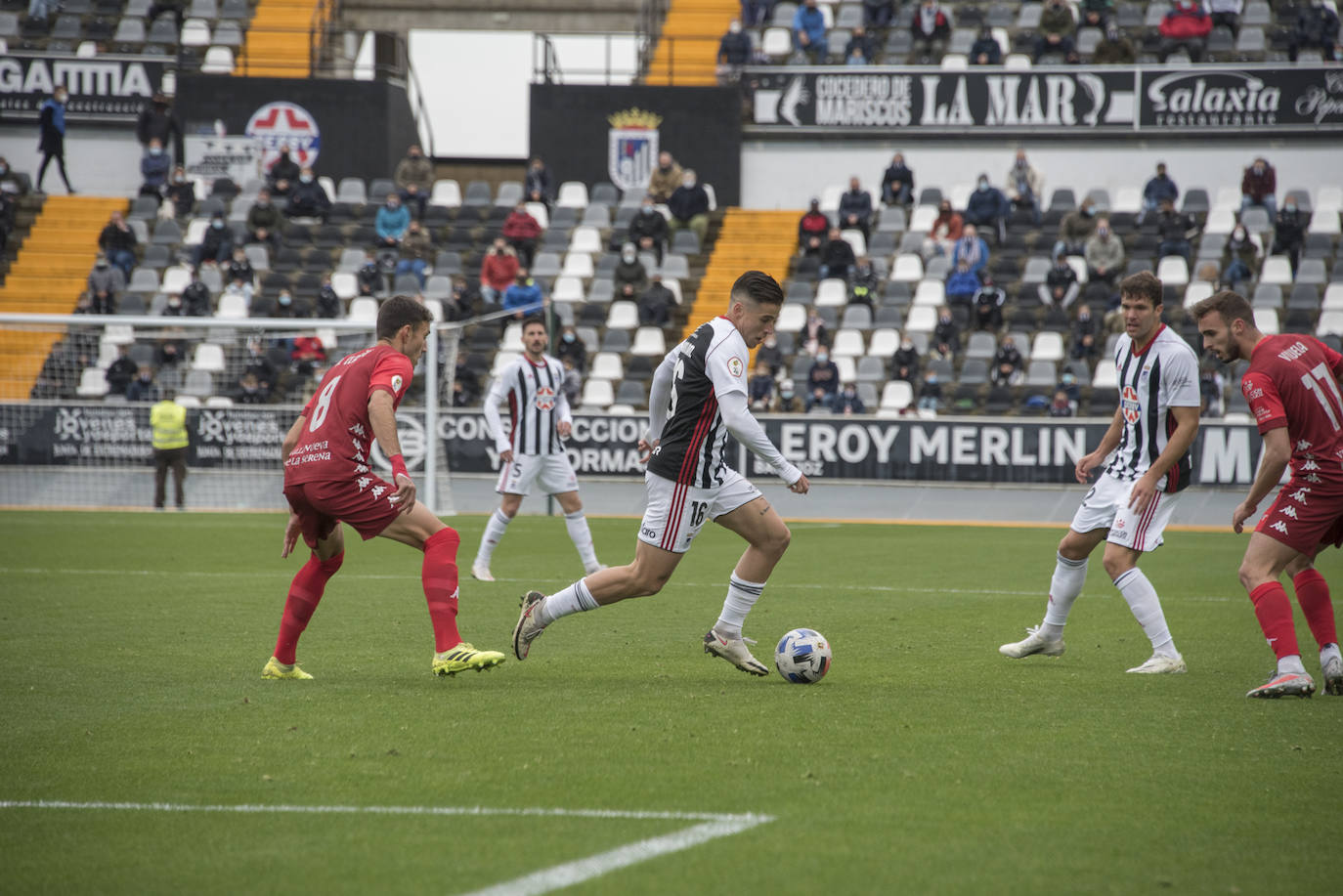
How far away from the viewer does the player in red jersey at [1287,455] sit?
22.9 ft

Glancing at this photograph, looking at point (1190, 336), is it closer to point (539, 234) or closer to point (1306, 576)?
point (539, 234)

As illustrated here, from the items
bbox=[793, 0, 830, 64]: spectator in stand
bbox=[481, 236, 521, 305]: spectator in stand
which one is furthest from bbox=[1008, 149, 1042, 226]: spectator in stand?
bbox=[481, 236, 521, 305]: spectator in stand

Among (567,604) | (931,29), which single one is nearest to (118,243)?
(931,29)

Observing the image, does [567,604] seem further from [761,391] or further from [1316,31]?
[1316,31]

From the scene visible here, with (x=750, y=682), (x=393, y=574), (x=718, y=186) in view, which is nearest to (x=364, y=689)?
(x=750, y=682)

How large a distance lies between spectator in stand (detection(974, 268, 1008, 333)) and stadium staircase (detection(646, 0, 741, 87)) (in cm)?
894

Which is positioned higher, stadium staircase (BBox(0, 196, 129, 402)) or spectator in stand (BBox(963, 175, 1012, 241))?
spectator in stand (BBox(963, 175, 1012, 241))

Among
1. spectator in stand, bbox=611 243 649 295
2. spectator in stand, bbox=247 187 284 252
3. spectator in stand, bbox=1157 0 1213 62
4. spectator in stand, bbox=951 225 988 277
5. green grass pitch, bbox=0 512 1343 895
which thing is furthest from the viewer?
spectator in stand, bbox=1157 0 1213 62

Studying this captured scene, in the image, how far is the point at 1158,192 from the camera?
27.7m

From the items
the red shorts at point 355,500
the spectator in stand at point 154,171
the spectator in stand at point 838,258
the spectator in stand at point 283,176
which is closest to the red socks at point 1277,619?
the red shorts at point 355,500

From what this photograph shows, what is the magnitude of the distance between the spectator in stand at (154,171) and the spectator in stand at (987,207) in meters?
17.5

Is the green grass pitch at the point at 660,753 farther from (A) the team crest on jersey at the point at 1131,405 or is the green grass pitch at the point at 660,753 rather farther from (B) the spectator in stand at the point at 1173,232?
(B) the spectator in stand at the point at 1173,232

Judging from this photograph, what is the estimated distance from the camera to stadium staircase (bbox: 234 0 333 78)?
33.2m

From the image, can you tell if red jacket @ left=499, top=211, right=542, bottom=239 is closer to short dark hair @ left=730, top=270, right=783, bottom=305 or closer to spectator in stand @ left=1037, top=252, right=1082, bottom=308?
spectator in stand @ left=1037, top=252, right=1082, bottom=308
